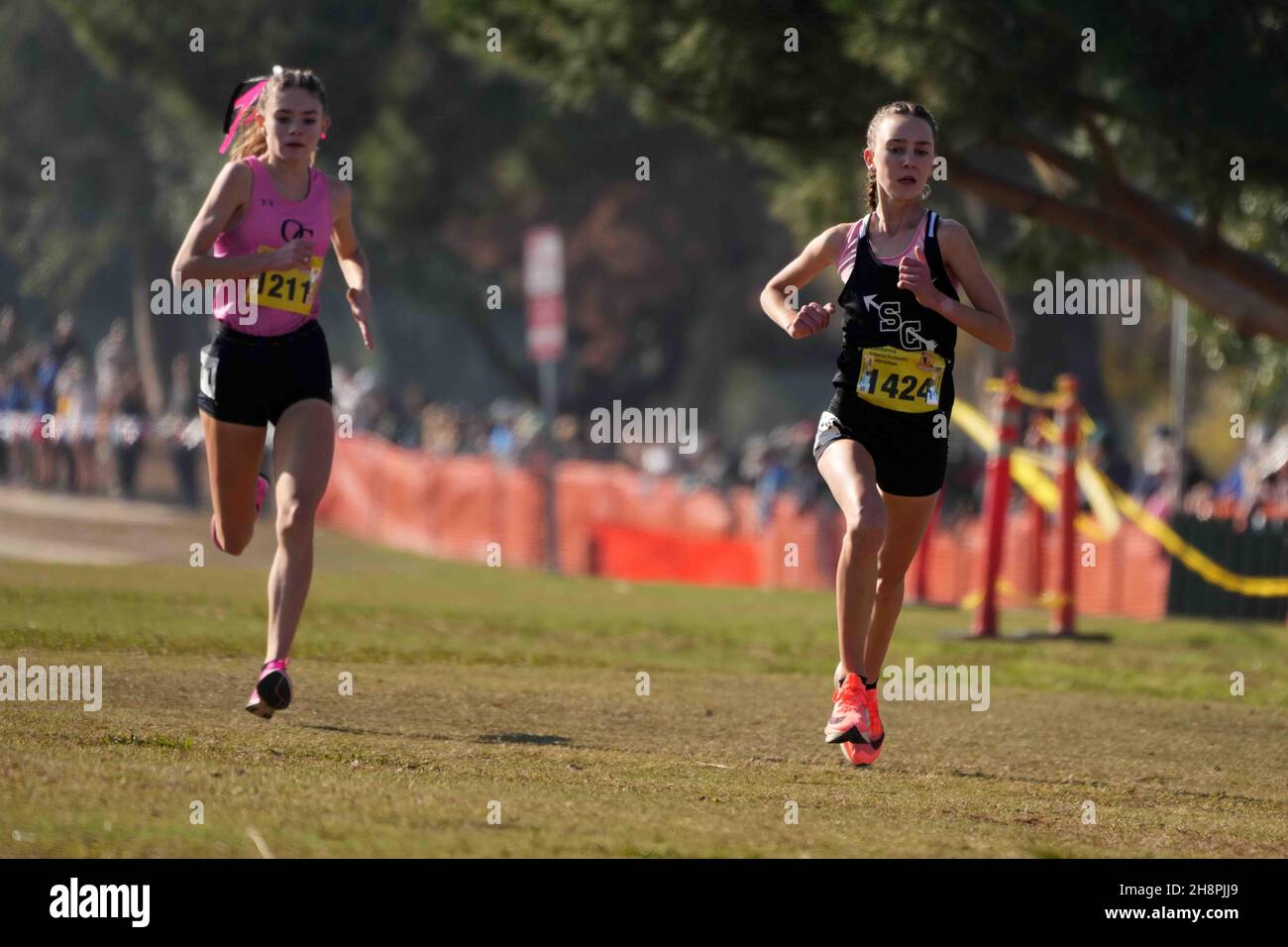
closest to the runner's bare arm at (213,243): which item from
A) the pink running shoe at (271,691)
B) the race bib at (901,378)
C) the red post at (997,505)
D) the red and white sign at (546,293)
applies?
the pink running shoe at (271,691)

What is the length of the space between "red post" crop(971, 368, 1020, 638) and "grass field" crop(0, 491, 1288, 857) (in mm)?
444

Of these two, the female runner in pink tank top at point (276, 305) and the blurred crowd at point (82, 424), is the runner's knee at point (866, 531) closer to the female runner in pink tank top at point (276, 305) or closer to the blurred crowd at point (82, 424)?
the female runner in pink tank top at point (276, 305)

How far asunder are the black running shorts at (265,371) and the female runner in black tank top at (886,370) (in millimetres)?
1793

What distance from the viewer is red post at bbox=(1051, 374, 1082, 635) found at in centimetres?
1441

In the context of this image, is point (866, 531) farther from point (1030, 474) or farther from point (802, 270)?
point (1030, 474)

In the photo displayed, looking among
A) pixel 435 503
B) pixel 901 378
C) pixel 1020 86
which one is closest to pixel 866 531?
pixel 901 378

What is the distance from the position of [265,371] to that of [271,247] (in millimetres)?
474

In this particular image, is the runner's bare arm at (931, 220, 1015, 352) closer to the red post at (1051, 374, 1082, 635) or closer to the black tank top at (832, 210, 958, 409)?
the black tank top at (832, 210, 958, 409)

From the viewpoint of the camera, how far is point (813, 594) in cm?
1880

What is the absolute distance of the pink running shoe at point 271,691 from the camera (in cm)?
732

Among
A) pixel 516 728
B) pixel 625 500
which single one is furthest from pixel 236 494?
pixel 625 500

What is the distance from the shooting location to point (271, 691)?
7316mm

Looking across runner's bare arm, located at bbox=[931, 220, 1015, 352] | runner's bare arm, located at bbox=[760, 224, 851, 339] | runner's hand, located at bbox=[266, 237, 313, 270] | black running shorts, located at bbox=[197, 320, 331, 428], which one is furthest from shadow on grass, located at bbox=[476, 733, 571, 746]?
runner's bare arm, located at bbox=[931, 220, 1015, 352]
